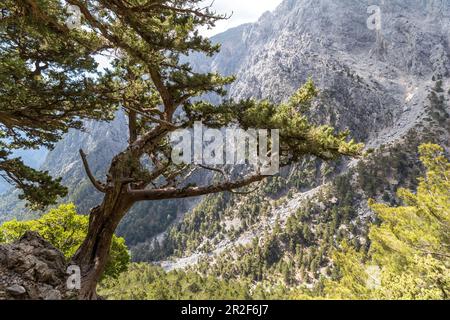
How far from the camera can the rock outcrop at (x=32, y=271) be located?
7.18 metres

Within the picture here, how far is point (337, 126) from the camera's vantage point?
154 meters

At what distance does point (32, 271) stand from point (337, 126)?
158837 millimetres

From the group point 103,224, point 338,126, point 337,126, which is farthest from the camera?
point 338,126

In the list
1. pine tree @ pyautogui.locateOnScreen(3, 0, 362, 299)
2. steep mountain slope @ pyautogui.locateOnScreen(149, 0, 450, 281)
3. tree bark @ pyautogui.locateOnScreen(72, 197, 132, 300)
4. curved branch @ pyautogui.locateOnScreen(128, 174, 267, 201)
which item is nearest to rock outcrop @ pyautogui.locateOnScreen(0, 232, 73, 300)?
tree bark @ pyautogui.locateOnScreen(72, 197, 132, 300)

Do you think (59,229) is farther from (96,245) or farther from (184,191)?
(184,191)

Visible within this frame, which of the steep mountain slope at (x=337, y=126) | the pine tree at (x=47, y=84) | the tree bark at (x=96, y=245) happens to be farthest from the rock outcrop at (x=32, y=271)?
the steep mountain slope at (x=337, y=126)

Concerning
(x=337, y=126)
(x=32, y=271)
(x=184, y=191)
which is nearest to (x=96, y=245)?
(x=32, y=271)

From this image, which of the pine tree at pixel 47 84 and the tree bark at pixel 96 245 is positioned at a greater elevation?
the pine tree at pixel 47 84

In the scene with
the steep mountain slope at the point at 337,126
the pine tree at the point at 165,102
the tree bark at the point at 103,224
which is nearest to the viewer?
the pine tree at the point at 165,102

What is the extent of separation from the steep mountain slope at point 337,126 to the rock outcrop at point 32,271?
10806 centimetres

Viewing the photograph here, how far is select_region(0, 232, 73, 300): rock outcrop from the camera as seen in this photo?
718 cm

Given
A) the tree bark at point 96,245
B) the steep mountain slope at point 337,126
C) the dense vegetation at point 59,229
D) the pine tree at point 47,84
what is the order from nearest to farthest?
the pine tree at point 47,84 → the tree bark at point 96,245 → the dense vegetation at point 59,229 → the steep mountain slope at point 337,126

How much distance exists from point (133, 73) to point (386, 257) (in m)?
11.2

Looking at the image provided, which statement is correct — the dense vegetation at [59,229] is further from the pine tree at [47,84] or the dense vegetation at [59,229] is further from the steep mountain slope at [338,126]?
the steep mountain slope at [338,126]
